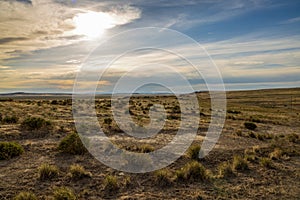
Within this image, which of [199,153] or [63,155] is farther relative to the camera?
[199,153]

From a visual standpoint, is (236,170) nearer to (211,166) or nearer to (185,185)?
(211,166)

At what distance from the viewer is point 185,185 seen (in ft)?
35.7

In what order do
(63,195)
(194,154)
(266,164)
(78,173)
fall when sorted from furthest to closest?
(194,154), (266,164), (78,173), (63,195)

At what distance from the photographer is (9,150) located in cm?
1377

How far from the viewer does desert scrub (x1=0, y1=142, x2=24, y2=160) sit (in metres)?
13.4

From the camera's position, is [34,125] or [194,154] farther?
[34,125]

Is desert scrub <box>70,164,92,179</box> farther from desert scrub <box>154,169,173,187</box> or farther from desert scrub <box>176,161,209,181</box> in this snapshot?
desert scrub <box>176,161,209,181</box>

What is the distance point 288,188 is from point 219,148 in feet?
23.1

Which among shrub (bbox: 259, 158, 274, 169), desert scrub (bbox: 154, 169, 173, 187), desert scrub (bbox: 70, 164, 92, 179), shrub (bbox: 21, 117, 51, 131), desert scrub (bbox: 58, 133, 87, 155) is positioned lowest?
shrub (bbox: 259, 158, 274, 169)

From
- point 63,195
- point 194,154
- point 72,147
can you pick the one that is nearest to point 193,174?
point 194,154

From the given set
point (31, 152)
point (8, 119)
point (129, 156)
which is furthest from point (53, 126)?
point (129, 156)

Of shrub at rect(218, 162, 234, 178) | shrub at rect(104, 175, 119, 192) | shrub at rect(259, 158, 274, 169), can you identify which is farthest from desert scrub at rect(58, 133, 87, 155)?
shrub at rect(259, 158, 274, 169)

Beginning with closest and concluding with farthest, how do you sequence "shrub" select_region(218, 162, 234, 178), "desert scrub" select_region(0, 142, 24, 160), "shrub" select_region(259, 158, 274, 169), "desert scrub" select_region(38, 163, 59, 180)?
1. "desert scrub" select_region(38, 163, 59, 180)
2. "shrub" select_region(218, 162, 234, 178)
3. "desert scrub" select_region(0, 142, 24, 160)
4. "shrub" select_region(259, 158, 274, 169)

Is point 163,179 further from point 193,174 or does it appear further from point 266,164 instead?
point 266,164
